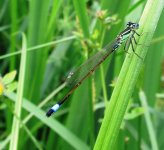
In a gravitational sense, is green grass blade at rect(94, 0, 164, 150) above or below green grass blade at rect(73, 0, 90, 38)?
below

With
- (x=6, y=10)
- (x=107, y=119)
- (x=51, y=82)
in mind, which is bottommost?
(x=107, y=119)

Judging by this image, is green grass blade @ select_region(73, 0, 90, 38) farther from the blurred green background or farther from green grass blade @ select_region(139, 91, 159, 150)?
green grass blade @ select_region(139, 91, 159, 150)

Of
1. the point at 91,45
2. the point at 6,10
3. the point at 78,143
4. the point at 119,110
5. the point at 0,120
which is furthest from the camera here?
the point at 6,10

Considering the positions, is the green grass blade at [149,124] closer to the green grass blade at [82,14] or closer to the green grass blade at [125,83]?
the green grass blade at [82,14]

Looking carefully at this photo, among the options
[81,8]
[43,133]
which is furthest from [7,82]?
[43,133]

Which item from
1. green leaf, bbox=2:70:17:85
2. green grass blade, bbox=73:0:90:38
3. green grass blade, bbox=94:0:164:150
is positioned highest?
green grass blade, bbox=73:0:90:38

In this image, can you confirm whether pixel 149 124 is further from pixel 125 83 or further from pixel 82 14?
pixel 125 83

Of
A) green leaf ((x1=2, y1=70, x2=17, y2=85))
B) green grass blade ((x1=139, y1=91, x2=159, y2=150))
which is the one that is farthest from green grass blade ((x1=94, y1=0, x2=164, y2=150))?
green grass blade ((x1=139, y1=91, x2=159, y2=150))

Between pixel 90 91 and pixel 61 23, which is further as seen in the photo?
pixel 61 23

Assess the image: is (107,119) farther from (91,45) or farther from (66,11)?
(66,11)
